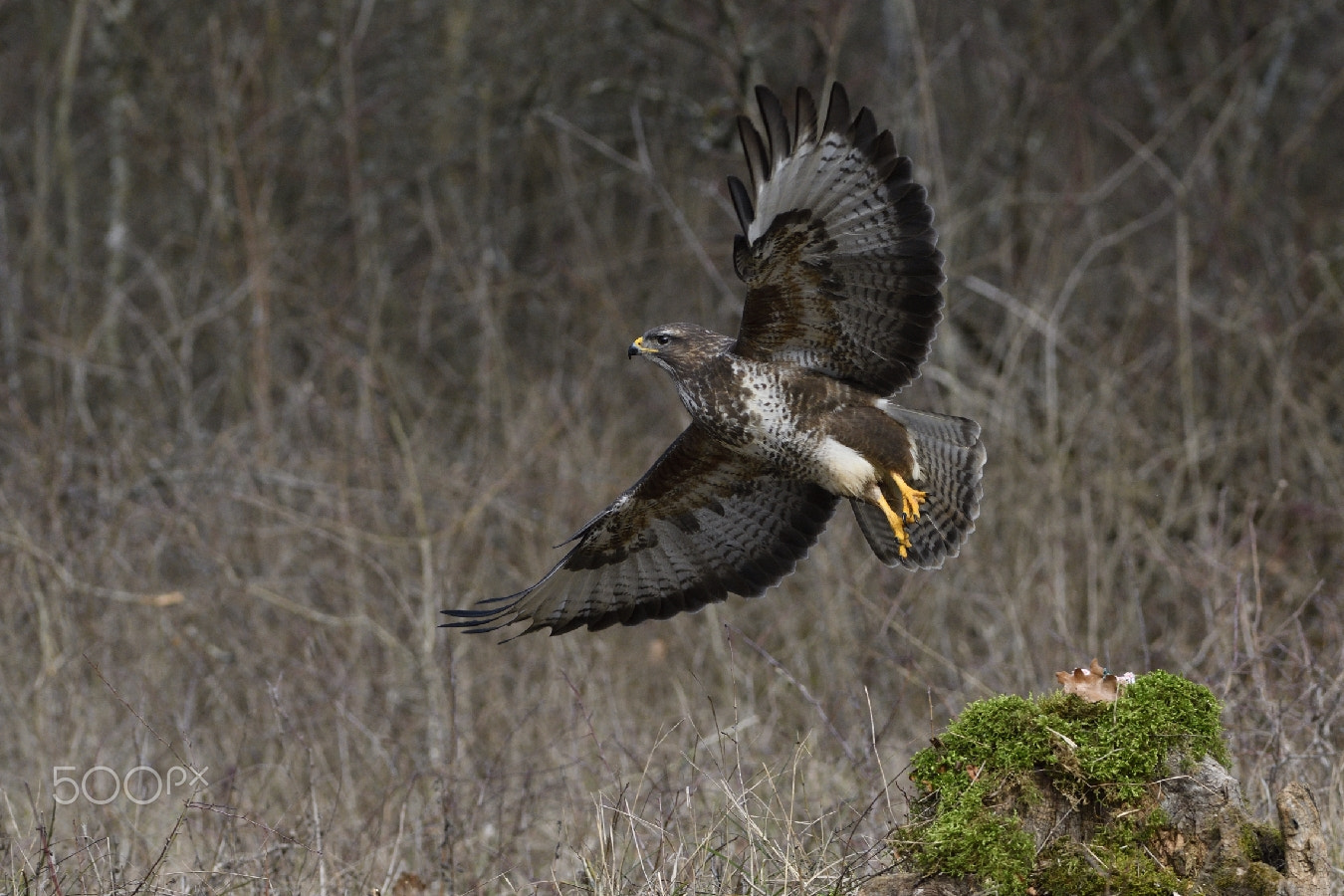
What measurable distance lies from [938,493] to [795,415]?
73cm

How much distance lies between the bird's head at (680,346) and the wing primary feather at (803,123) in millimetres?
731

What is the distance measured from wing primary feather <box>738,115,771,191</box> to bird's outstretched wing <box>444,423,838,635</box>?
3.33 feet

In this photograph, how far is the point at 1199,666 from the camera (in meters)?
5.68

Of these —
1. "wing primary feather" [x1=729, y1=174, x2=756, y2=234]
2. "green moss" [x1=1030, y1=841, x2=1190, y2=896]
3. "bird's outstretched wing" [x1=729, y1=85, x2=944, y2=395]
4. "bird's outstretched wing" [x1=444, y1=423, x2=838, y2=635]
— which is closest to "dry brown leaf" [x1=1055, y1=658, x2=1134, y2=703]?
"green moss" [x1=1030, y1=841, x2=1190, y2=896]

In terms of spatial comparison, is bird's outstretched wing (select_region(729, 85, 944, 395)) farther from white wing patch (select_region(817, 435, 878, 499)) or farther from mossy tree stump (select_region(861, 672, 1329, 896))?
mossy tree stump (select_region(861, 672, 1329, 896))

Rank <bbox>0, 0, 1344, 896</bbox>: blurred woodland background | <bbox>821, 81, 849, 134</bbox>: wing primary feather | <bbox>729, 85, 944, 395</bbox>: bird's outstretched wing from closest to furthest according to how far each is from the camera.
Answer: <bbox>821, 81, 849, 134</bbox>: wing primary feather, <bbox>729, 85, 944, 395</bbox>: bird's outstretched wing, <bbox>0, 0, 1344, 896</bbox>: blurred woodland background

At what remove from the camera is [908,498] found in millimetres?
4758

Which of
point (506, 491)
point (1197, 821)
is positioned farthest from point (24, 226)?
point (1197, 821)

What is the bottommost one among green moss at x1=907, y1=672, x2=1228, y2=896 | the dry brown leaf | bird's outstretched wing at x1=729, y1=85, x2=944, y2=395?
green moss at x1=907, y1=672, x2=1228, y2=896

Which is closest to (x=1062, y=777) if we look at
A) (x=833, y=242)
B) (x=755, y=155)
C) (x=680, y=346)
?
(x=833, y=242)

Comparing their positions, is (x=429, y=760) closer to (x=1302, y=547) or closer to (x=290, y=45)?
(x=1302, y=547)

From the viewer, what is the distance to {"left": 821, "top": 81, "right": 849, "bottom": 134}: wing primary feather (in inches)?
155

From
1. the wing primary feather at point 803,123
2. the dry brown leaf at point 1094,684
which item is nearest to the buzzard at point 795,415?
the wing primary feather at point 803,123

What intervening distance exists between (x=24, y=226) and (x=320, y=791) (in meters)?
8.52
